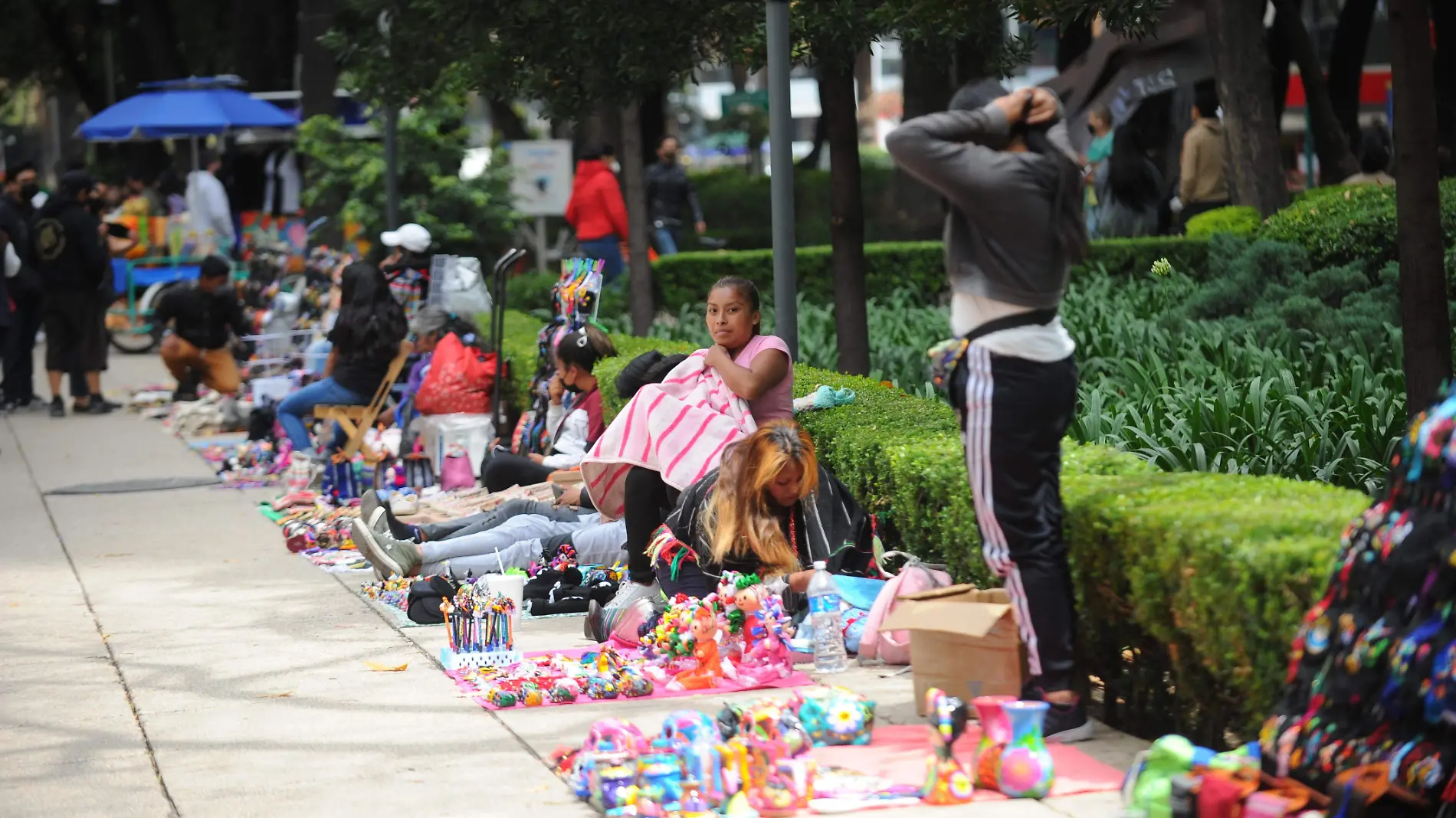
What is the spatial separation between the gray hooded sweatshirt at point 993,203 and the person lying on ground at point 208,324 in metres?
10.3

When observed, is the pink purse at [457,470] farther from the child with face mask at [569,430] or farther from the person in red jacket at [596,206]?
the person in red jacket at [596,206]

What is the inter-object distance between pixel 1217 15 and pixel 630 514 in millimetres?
9099

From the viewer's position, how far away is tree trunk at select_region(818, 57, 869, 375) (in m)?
9.48

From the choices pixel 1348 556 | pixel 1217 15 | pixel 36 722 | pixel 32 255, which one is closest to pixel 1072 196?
pixel 1348 556

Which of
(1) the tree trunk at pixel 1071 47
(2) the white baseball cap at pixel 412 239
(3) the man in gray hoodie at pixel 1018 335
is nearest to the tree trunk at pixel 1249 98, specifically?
(2) the white baseball cap at pixel 412 239

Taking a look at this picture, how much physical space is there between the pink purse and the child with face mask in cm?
93

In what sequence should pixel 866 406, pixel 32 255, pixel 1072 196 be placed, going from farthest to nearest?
pixel 32 255 → pixel 866 406 → pixel 1072 196

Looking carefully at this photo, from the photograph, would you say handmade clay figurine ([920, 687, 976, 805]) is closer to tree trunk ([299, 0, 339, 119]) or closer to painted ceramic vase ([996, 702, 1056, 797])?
painted ceramic vase ([996, 702, 1056, 797])

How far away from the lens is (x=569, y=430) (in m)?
9.05

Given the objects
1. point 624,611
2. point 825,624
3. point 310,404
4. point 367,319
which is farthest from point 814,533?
point 310,404

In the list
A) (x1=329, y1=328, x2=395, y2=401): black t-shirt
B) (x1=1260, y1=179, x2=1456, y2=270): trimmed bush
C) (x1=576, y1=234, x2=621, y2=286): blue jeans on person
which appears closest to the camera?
(x1=1260, y1=179, x2=1456, y2=270): trimmed bush

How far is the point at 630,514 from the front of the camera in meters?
6.95

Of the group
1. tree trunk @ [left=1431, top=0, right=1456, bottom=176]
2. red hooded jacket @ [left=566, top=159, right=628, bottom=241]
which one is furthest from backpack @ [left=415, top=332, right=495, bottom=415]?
tree trunk @ [left=1431, top=0, right=1456, bottom=176]

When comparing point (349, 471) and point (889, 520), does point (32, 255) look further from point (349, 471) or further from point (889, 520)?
point (889, 520)
